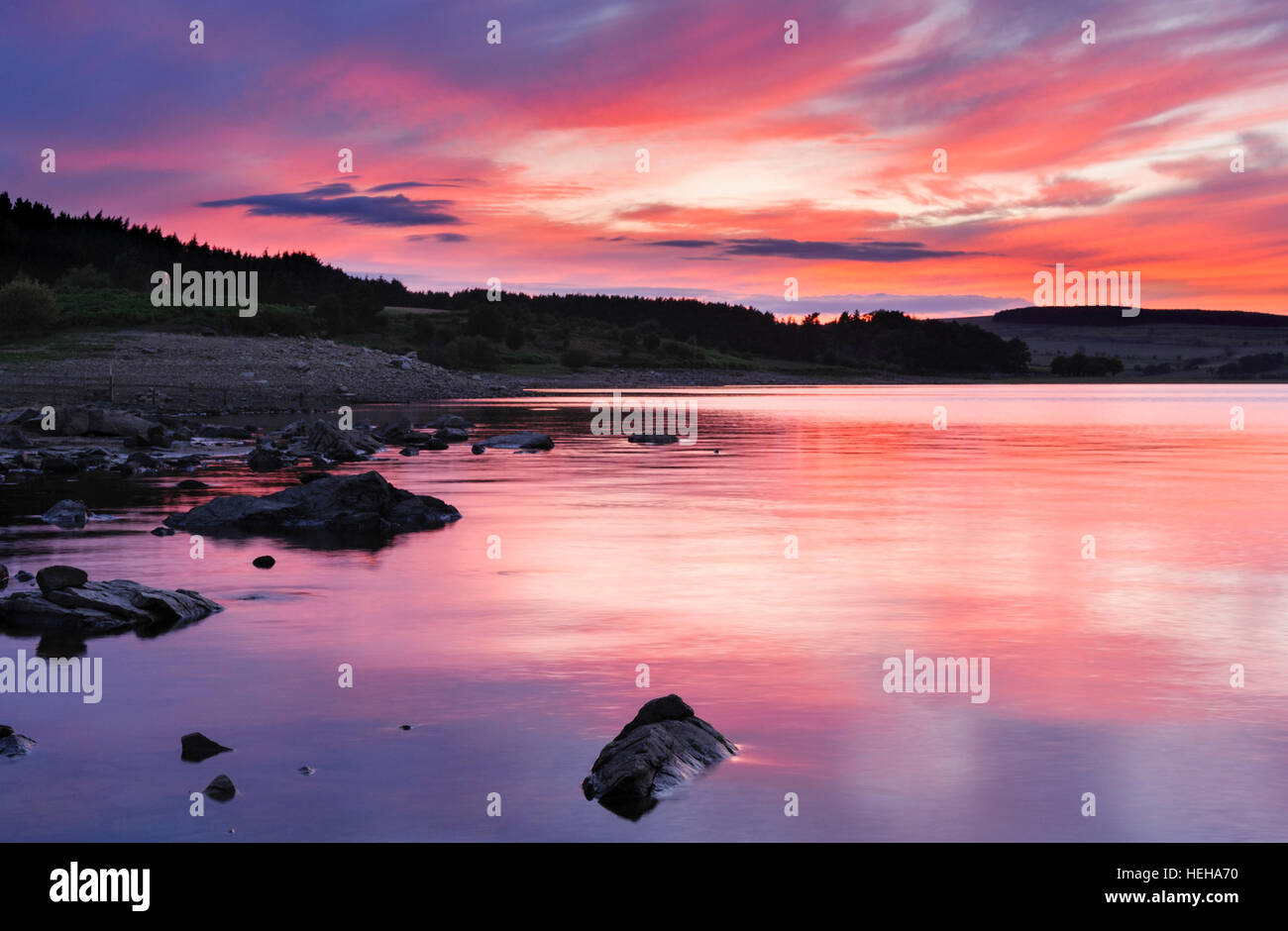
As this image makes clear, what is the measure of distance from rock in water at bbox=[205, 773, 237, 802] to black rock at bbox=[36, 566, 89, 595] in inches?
326

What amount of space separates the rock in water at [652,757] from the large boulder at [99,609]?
818cm

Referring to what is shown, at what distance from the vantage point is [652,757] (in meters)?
10.8

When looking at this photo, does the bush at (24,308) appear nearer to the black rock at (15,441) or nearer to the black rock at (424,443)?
the black rock at (424,443)

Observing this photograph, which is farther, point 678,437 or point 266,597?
point 678,437

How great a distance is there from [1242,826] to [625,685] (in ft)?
20.6

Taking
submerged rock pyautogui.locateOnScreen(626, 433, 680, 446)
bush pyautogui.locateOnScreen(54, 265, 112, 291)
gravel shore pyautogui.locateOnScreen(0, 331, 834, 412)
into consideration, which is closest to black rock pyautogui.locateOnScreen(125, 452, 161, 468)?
submerged rock pyautogui.locateOnScreen(626, 433, 680, 446)

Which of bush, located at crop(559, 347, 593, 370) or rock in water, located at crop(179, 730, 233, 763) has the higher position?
bush, located at crop(559, 347, 593, 370)

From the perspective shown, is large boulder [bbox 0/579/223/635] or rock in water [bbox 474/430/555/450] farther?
rock in water [bbox 474/430/555/450]

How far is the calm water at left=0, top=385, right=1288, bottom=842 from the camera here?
33.3 feet

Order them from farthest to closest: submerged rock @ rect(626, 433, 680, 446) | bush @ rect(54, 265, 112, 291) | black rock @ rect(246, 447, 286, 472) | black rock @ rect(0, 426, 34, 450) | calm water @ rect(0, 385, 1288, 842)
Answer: bush @ rect(54, 265, 112, 291), submerged rock @ rect(626, 433, 680, 446), black rock @ rect(0, 426, 34, 450), black rock @ rect(246, 447, 286, 472), calm water @ rect(0, 385, 1288, 842)

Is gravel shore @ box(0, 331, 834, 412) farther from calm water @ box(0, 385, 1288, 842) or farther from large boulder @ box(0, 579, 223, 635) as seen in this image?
large boulder @ box(0, 579, 223, 635)

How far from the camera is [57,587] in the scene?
17531 millimetres
